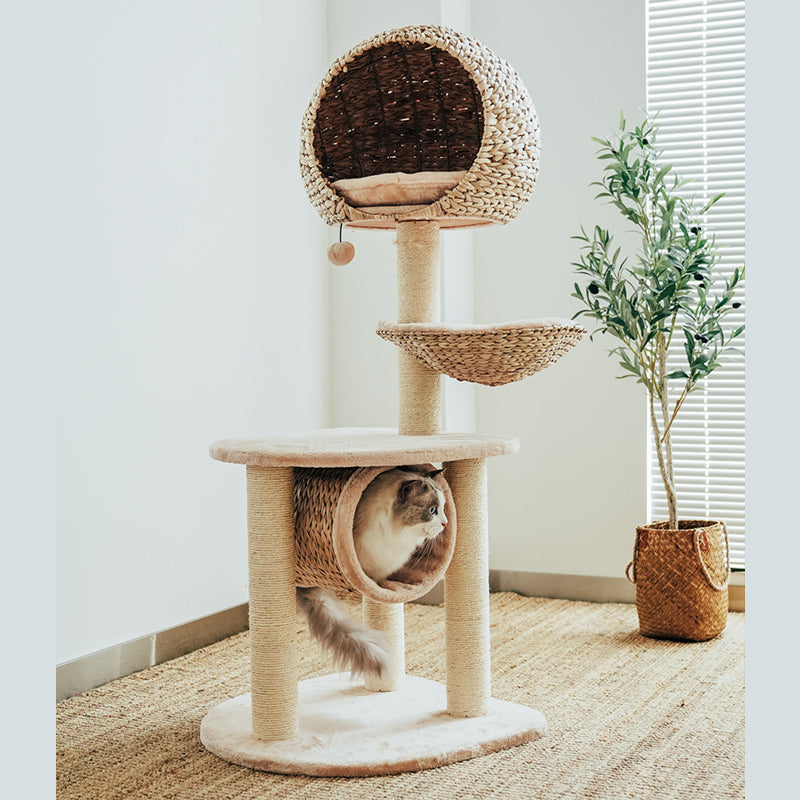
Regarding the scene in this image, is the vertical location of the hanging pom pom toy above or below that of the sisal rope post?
above

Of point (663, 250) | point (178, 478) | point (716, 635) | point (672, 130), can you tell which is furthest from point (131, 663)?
point (672, 130)

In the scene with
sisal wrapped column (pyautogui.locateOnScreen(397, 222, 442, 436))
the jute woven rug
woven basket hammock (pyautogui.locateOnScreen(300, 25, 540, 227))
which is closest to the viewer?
the jute woven rug

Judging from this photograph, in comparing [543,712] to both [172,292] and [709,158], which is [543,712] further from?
[709,158]

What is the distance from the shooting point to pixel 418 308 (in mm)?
2119

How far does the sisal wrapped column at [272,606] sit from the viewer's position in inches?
73.9

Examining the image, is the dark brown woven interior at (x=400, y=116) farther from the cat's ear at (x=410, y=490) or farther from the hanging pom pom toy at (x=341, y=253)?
the cat's ear at (x=410, y=490)

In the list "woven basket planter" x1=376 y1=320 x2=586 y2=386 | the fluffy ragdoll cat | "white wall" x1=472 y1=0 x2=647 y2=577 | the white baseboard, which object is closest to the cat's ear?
the fluffy ragdoll cat

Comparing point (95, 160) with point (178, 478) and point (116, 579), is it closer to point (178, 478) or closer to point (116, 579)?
point (178, 478)

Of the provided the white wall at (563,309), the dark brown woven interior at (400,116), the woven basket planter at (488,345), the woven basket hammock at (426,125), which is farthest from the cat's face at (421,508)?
the white wall at (563,309)

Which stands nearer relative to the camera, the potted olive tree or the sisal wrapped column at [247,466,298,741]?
the sisal wrapped column at [247,466,298,741]

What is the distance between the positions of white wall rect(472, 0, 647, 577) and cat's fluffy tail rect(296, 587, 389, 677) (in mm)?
1324

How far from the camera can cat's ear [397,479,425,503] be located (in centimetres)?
186

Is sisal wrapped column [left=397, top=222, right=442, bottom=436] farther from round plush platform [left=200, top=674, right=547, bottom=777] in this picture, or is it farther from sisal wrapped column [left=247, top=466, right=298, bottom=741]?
round plush platform [left=200, top=674, right=547, bottom=777]

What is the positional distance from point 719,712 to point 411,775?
71cm
